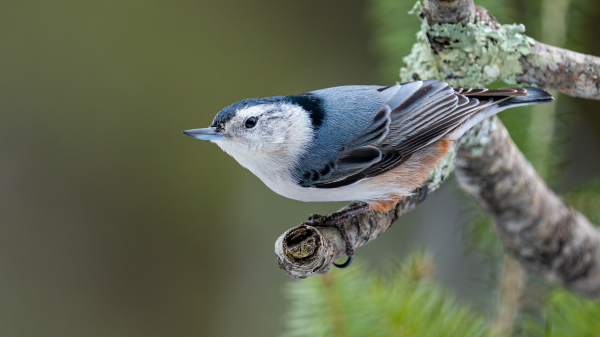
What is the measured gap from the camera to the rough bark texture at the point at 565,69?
0.94m

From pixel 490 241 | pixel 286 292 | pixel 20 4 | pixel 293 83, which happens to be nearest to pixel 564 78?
pixel 490 241

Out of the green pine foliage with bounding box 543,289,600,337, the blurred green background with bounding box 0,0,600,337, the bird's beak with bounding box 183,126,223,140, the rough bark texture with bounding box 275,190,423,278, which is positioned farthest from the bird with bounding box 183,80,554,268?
the blurred green background with bounding box 0,0,600,337

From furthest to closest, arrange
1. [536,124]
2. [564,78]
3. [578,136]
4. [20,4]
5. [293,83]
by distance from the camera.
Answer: [293,83]
[20,4]
[578,136]
[536,124]
[564,78]

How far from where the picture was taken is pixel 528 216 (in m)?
1.14

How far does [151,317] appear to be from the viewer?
86.7 inches

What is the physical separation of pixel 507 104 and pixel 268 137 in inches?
19.2

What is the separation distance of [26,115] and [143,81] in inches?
19.8

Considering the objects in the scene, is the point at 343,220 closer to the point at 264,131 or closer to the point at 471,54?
the point at 264,131

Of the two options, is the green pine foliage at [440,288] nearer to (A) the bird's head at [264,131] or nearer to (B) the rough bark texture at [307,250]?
(B) the rough bark texture at [307,250]

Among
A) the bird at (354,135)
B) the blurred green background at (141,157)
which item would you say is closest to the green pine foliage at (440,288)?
the bird at (354,135)

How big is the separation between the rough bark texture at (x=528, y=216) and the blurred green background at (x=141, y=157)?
79cm

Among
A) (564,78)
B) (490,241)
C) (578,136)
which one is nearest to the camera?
(564,78)

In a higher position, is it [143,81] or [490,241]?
[143,81]

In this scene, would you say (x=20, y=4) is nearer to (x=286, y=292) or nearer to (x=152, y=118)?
(x=152, y=118)
